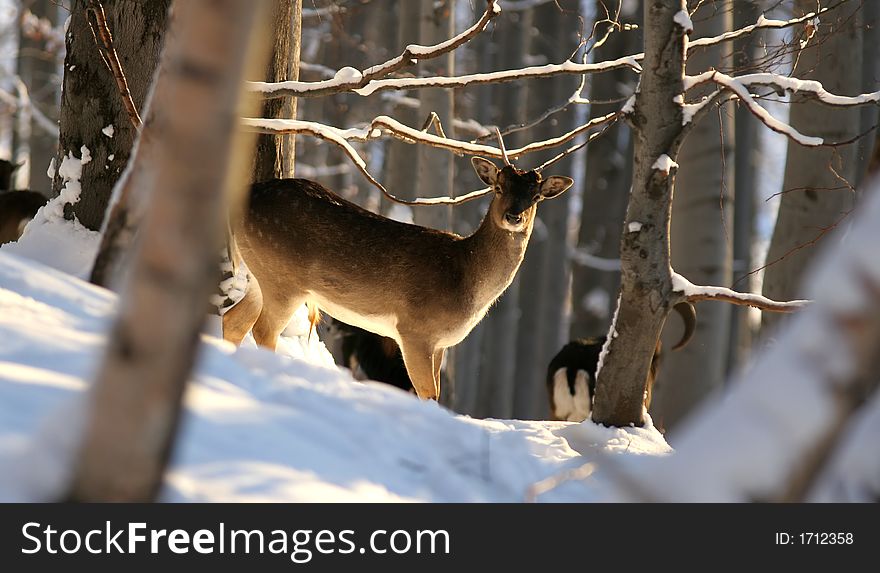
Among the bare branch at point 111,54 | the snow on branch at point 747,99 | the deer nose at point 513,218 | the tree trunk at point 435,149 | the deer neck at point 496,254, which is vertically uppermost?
the tree trunk at point 435,149

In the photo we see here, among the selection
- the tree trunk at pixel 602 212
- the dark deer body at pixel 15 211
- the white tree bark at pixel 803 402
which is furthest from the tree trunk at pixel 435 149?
the white tree bark at pixel 803 402

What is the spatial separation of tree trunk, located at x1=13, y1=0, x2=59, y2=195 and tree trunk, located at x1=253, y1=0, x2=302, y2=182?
10.7 metres

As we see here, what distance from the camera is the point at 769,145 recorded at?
104 ft

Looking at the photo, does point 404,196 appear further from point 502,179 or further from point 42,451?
point 42,451

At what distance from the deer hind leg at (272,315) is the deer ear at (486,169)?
1579 millimetres

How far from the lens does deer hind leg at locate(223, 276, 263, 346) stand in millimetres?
6969

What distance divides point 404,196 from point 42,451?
9638 mm

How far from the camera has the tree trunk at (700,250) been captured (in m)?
10.1

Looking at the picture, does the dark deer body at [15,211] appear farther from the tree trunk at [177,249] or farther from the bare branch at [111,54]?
the tree trunk at [177,249]

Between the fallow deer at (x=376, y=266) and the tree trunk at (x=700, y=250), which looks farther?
the tree trunk at (x=700, y=250)

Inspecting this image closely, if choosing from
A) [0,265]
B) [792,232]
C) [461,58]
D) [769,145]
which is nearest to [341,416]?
[0,265]

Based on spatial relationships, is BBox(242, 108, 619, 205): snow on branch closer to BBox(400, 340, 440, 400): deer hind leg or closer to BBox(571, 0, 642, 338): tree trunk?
BBox(400, 340, 440, 400): deer hind leg

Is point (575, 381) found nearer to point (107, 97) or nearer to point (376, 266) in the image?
point (376, 266)

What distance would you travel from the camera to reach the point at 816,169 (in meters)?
8.12
